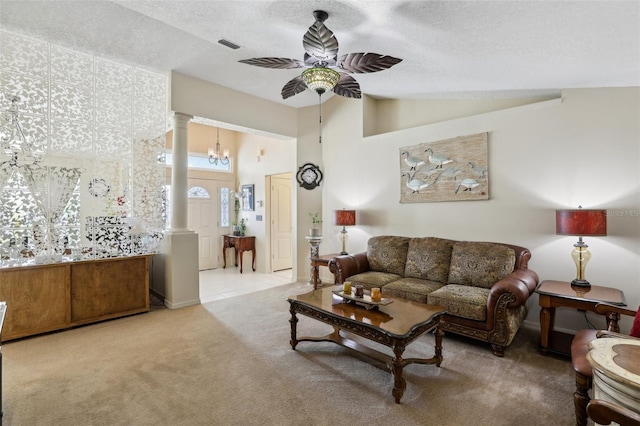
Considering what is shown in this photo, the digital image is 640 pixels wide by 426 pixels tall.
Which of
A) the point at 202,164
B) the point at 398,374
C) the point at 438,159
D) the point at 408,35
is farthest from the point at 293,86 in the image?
the point at 202,164

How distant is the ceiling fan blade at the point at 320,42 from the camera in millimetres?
2113

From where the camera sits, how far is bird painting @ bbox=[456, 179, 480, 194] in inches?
148

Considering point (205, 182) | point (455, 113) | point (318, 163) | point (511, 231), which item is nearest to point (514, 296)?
point (511, 231)

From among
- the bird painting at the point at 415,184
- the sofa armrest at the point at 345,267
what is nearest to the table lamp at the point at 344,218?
the sofa armrest at the point at 345,267

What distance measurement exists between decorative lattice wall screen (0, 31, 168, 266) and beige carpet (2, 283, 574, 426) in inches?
42.5

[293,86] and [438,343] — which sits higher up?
[293,86]

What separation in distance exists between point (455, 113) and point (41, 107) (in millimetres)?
4878

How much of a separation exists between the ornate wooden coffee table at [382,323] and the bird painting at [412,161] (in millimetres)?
2189

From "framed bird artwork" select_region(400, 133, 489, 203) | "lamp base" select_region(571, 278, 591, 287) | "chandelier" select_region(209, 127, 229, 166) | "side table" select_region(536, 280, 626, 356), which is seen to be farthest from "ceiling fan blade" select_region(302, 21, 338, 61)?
"chandelier" select_region(209, 127, 229, 166)

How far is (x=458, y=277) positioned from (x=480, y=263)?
0.28 meters

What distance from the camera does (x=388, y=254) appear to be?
4.10 meters

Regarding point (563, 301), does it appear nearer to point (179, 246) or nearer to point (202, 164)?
point (179, 246)

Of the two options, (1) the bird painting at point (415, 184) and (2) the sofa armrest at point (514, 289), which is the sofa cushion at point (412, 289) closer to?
(2) the sofa armrest at point (514, 289)

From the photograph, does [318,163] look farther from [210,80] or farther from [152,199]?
[152,199]
